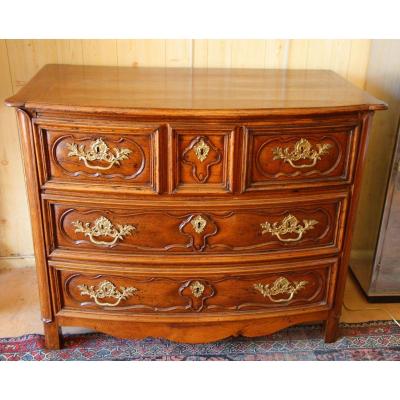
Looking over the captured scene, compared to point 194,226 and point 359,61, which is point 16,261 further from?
point 359,61

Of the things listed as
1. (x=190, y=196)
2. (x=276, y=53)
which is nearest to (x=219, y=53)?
(x=276, y=53)

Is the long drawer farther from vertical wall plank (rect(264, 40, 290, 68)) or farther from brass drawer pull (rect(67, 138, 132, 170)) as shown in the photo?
vertical wall plank (rect(264, 40, 290, 68))

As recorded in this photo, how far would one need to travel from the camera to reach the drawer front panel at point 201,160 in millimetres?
1441

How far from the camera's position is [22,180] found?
7.09 feet

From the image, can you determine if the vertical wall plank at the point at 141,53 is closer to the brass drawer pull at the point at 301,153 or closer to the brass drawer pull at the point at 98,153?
the brass drawer pull at the point at 98,153

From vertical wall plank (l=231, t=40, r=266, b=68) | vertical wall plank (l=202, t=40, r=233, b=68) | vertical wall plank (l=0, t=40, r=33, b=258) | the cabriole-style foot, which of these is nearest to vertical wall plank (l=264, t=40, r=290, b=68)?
vertical wall plank (l=231, t=40, r=266, b=68)

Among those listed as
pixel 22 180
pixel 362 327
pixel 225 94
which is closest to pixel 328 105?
pixel 225 94

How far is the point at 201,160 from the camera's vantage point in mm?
1472

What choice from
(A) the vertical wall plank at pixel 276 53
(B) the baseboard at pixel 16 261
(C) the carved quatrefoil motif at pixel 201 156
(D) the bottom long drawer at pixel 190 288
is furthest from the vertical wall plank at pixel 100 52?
(B) the baseboard at pixel 16 261

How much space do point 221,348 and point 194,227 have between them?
0.57 metres

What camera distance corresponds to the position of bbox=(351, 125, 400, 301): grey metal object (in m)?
1.92

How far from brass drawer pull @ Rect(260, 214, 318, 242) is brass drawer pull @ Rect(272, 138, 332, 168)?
0.65 ft
